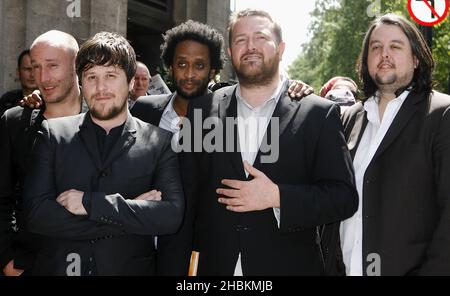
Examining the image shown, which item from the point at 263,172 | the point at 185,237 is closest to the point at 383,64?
the point at 263,172

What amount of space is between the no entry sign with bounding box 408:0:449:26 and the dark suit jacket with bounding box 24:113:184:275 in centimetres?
649

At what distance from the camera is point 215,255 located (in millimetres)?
3273

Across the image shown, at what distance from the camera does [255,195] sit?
3027mm

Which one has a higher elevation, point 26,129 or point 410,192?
point 26,129

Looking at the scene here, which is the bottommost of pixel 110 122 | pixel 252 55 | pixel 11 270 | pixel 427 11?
pixel 11 270

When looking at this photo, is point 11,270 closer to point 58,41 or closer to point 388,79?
point 58,41

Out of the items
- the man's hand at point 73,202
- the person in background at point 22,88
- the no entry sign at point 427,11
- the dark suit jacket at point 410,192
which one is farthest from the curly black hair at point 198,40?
the no entry sign at point 427,11

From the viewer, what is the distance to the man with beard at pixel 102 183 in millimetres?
3016

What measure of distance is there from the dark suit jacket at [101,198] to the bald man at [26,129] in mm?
365

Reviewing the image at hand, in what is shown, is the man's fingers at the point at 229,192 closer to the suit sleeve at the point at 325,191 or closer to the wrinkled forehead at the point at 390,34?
the suit sleeve at the point at 325,191

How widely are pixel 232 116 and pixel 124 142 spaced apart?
695 mm

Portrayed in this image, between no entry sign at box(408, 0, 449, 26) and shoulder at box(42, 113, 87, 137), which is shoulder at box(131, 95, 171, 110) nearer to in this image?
shoulder at box(42, 113, 87, 137)

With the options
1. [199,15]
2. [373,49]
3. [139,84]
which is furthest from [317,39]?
[373,49]
